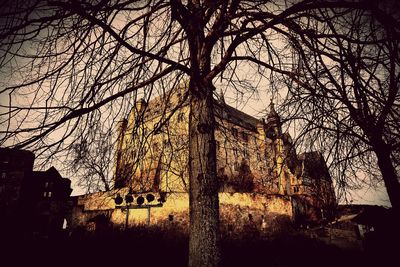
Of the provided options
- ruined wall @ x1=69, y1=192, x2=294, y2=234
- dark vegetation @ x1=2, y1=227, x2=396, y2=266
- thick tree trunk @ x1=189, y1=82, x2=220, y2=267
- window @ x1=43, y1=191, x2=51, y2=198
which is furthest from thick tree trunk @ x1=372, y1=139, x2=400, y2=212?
window @ x1=43, y1=191, x2=51, y2=198

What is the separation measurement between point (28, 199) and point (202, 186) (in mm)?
33915

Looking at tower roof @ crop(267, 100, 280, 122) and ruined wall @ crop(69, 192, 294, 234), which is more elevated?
tower roof @ crop(267, 100, 280, 122)

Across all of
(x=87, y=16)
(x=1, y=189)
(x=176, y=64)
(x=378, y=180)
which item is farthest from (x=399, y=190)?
(x=1, y=189)

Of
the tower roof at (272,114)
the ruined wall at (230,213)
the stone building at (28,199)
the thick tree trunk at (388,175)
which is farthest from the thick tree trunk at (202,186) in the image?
the stone building at (28,199)

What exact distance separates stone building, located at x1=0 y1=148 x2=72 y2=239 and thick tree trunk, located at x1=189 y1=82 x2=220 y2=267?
2588cm

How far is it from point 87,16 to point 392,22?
2809 millimetres

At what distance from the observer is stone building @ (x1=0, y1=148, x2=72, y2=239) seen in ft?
83.3

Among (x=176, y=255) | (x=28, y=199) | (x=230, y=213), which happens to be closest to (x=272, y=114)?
(x=176, y=255)

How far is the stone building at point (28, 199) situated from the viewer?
83.3 ft

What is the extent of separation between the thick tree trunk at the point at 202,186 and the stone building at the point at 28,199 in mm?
25881

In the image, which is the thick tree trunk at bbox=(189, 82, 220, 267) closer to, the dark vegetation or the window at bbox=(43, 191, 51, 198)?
the dark vegetation

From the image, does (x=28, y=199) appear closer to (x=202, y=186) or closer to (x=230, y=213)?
(x=230, y=213)

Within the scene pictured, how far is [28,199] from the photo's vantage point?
28.5 m

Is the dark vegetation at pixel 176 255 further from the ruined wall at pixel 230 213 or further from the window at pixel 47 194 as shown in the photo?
the window at pixel 47 194
